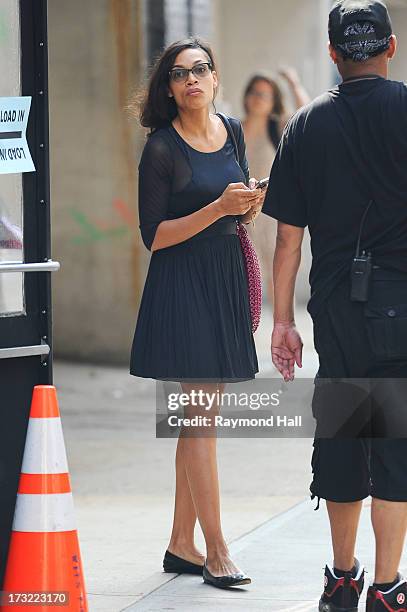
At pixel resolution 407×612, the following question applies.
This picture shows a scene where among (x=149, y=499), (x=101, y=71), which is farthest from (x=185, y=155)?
(x=101, y=71)

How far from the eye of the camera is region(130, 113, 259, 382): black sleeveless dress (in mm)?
4789

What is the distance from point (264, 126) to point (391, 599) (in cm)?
974

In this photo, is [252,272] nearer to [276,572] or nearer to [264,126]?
Answer: [276,572]

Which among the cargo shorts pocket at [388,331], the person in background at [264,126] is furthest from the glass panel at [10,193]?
the person in background at [264,126]

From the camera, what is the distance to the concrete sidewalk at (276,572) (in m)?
4.63

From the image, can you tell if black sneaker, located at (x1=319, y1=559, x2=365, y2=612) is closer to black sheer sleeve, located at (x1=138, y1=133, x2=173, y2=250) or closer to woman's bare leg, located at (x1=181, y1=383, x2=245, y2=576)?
woman's bare leg, located at (x1=181, y1=383, x2=245, y2=576)

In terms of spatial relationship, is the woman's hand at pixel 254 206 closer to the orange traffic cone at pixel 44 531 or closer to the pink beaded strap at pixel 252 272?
the pink beaded strap at pixel 252 272

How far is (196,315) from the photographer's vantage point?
4.82 meters

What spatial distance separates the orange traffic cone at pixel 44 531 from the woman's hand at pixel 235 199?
98 centimetres

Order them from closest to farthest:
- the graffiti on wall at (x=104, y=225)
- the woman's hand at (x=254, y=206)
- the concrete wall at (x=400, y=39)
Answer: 1. the woman's hand at (x=254, y=206)
2. the graffiti on wall at (x=104, y=225)
3. the concrete wall at (x=400, y=39)

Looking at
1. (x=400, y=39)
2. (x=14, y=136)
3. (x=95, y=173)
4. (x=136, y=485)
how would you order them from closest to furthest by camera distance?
(x=14, y=136) → (x=136, y=485) → (x=95, y=173) → (x=400, y=39)

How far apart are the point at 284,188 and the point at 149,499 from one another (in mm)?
2821

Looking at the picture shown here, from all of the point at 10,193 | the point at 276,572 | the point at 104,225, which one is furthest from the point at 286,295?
the point at 104,225

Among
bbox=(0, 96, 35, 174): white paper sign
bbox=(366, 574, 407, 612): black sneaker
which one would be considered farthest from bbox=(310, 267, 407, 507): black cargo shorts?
bbox=(0, 96, 35, 174): white paper sign
